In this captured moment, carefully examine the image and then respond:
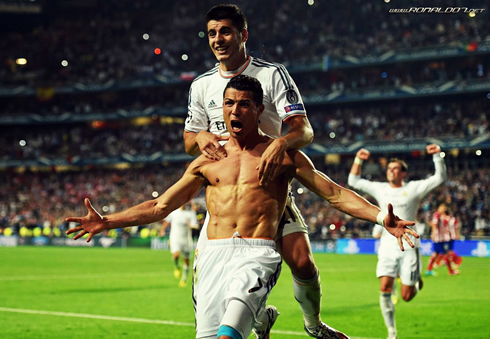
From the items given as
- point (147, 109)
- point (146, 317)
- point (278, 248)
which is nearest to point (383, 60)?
point (147, 109)

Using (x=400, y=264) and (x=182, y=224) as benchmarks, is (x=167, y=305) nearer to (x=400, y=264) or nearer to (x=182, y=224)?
(x=400, y=264)

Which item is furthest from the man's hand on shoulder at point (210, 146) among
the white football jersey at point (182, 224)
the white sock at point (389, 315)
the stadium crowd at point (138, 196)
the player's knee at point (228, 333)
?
the stadium crowd at point (138, 196)

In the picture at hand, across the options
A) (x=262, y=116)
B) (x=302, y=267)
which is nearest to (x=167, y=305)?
(x=302, y=267)

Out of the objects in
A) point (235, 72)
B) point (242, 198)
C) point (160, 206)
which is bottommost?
point (160, 206)

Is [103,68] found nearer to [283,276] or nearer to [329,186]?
[283,276]

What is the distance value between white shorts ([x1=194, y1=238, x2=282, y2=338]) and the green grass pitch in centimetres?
528

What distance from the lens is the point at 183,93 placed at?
62.3 m

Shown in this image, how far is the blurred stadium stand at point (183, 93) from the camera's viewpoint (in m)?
47.4

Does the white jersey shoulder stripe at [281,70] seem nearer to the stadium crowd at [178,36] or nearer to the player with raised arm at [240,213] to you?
the player with raised arm at [240,213]

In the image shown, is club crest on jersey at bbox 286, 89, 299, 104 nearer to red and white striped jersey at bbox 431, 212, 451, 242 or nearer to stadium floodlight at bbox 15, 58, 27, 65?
red and white striped jersey at bbox 431, 212, 451, 242

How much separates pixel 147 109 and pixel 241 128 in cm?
5554

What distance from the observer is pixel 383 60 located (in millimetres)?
49250

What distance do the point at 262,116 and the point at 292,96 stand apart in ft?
1.19

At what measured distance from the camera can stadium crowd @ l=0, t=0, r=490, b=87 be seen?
165 feet
